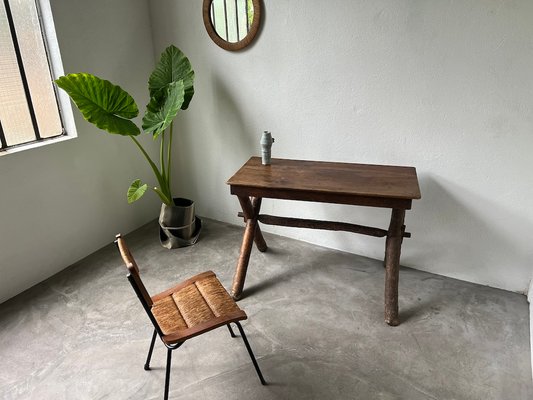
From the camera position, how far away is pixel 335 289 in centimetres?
249

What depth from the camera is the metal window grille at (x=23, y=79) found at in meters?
2.35

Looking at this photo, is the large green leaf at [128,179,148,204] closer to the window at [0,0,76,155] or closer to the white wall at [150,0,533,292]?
the window at [0,0,76,155]

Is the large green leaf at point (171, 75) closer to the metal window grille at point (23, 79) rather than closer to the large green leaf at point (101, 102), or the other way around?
the large green leaf at point (101, 102)

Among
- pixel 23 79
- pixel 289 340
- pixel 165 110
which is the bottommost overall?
pixel 289 340

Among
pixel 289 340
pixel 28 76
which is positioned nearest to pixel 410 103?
pixel 289 340

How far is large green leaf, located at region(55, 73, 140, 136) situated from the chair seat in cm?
126

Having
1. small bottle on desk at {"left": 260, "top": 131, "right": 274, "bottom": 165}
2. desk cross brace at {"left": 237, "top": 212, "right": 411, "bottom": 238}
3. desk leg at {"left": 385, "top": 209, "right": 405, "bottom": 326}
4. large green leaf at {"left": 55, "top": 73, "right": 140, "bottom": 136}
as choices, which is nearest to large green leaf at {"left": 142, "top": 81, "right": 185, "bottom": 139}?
large green leaf at {"left": 55, "top": 73, "right": 140, "bottom": 136}

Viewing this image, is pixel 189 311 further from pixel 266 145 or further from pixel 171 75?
pixel 171 75

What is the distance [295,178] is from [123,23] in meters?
1.89

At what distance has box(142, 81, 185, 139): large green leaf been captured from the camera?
8.41ft

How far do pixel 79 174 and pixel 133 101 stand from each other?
0.73 metres

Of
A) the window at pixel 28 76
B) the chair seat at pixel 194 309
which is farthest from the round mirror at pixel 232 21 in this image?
the chair seat at pixel 194 309

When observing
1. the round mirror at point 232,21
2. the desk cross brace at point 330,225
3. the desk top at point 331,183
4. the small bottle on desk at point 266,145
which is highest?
the round mirror at point 232,21

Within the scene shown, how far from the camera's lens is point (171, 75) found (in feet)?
9.20
